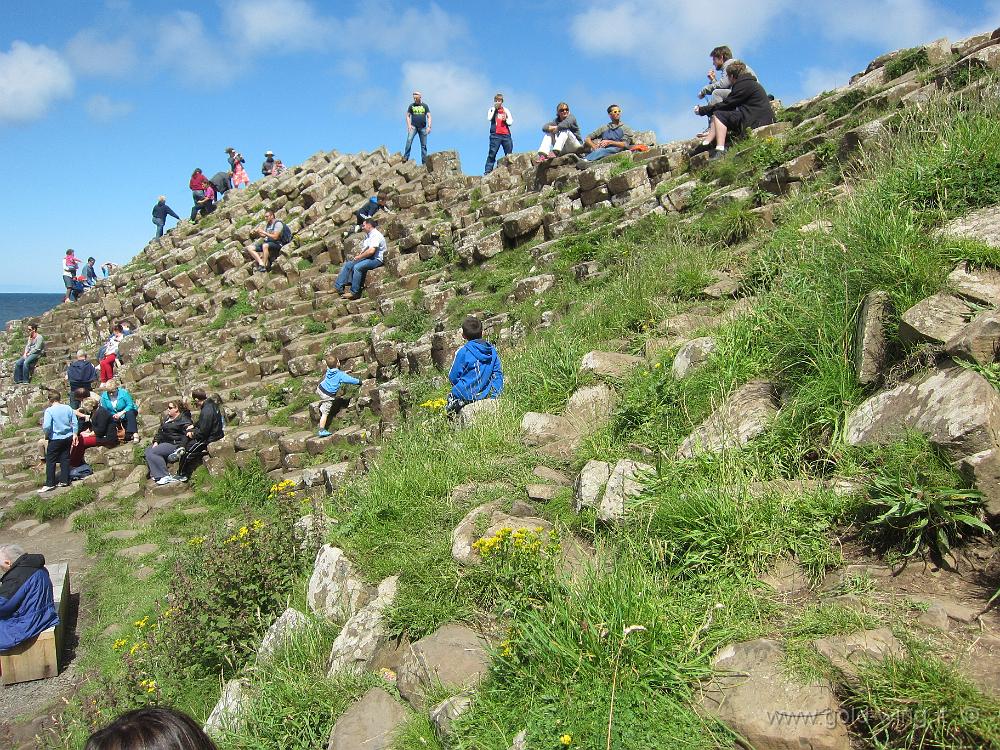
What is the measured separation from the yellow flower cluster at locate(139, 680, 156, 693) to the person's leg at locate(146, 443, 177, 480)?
8964 mm

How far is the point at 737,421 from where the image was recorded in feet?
16.1

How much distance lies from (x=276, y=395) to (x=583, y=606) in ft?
41.0

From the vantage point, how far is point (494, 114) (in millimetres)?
21125

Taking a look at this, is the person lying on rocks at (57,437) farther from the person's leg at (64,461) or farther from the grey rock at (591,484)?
the grey rock at (591,484)

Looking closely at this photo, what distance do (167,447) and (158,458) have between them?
0.27 metres

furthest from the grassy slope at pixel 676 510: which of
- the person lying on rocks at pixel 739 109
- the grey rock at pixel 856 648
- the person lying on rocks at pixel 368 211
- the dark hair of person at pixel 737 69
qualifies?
the person lying on rocks at pixel 368 211

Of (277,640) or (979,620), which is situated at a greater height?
(979,620)

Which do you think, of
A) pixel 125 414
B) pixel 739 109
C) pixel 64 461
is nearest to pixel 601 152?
pixel 739 109

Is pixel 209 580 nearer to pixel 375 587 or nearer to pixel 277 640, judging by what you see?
pixel 277 640

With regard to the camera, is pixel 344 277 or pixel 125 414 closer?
pixel 125 414

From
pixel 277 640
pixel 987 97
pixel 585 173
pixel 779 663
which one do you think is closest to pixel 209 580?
pixel 277 640

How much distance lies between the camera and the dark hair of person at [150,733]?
7.51 ft

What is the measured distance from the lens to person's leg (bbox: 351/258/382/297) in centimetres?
1734

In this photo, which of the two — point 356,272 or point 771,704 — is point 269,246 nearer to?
point 356,272
